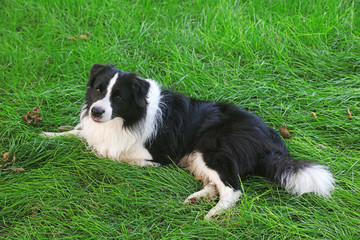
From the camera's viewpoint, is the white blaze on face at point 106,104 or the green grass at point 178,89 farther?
→ the white blaze on face at point 106,104

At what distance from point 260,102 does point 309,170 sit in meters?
1.18

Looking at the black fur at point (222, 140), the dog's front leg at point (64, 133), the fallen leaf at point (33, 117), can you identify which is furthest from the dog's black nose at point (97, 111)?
the fallen leaf at point (33, 117)

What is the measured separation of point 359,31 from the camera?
4754 mm

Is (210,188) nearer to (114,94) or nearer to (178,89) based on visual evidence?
(114,94)

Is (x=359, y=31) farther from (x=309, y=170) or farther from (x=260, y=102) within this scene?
(x=309, y=170)

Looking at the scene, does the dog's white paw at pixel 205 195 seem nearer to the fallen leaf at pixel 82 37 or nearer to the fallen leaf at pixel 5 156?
the fallen leaf at pixel 5 156

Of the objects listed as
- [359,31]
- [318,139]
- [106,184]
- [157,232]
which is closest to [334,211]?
[318,139]

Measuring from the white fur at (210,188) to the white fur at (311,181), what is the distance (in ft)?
1.39

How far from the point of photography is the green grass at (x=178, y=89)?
2.74 meters

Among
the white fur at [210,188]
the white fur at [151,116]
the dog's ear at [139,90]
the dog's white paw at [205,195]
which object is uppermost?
the dog's ear at [139,90]

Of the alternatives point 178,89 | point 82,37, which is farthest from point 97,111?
point 82,37

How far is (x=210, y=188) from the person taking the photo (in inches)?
122

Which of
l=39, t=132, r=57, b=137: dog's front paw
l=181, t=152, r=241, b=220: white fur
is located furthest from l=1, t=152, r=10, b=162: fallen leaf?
l=181, t=152, r=241, b=220: white fur

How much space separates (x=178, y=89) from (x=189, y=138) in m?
0.96
